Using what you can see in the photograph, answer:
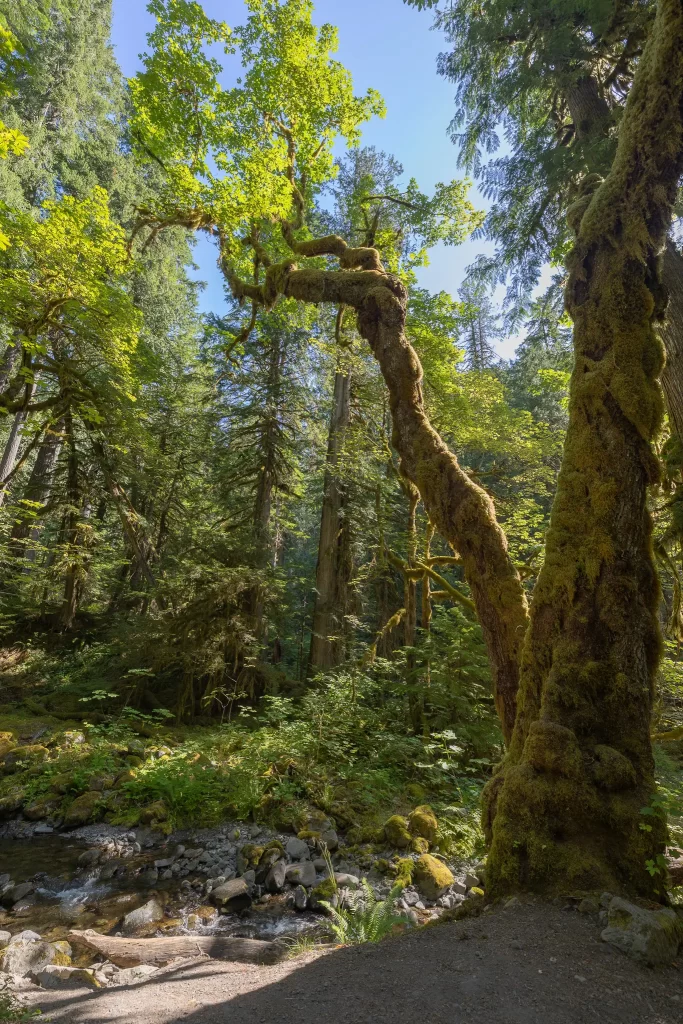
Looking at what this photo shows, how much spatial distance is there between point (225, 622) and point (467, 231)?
955cm

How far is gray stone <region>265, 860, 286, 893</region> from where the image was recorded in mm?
5051

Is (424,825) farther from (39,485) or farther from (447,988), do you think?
(39,485)

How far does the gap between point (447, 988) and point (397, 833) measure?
14.3ft

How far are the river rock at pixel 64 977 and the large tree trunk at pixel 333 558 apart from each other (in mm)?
7287

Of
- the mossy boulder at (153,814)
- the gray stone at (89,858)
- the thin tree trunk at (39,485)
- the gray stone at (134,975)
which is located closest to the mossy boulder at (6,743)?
the mossy boulder at (153,814)

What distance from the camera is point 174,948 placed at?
383 cm

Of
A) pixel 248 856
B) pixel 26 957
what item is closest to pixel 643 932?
pixel 26 957

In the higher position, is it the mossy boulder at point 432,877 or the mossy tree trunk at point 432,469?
the mossy tree trunk at point 432,469

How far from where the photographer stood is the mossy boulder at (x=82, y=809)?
6.58 m

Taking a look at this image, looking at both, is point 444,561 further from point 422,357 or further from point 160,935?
point 422,357

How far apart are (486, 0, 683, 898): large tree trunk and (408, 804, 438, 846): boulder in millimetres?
3337

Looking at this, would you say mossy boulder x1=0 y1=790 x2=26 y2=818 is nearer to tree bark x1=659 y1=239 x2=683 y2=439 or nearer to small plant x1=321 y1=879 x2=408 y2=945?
small plant x1=321 y1=879 x2=408 y2=945

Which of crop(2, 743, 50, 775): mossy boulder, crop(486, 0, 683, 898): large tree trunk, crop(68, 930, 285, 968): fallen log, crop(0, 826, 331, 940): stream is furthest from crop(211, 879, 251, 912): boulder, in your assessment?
crop(2, 743, 50, 775): mossy boulder

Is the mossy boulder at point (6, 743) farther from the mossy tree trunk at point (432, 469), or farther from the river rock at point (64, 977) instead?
the mossy tree trunk at point (432, 469)
